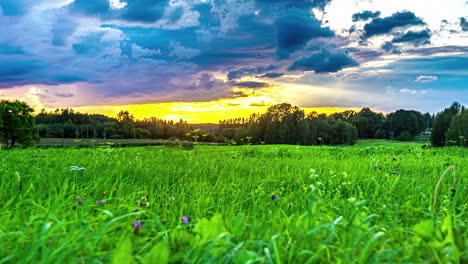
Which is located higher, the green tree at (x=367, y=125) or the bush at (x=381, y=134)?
the green tree at (x=367, y=125)

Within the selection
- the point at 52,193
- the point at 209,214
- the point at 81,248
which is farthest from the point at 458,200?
the point at 52,193

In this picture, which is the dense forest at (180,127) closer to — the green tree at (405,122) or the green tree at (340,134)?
the green tree at (340,134)

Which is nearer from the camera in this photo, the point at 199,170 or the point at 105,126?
the point at 199,170

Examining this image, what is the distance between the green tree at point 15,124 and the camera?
4147 cm

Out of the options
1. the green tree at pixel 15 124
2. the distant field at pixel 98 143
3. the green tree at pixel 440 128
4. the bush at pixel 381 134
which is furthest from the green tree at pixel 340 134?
the green tree at pixel 15 124

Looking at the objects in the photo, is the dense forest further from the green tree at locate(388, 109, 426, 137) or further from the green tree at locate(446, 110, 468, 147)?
the green tree at locate(388, 109, 426, 137)

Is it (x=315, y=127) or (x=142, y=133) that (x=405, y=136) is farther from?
(x=142, y=133)

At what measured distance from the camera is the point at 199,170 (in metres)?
4.91

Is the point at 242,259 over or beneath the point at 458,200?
over

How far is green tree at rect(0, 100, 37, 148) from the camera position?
136 feet

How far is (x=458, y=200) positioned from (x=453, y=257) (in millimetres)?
2648

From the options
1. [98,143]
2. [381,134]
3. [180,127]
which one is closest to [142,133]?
[180,127]

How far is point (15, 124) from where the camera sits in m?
42.5

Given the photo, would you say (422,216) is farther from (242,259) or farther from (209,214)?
(242,259)
